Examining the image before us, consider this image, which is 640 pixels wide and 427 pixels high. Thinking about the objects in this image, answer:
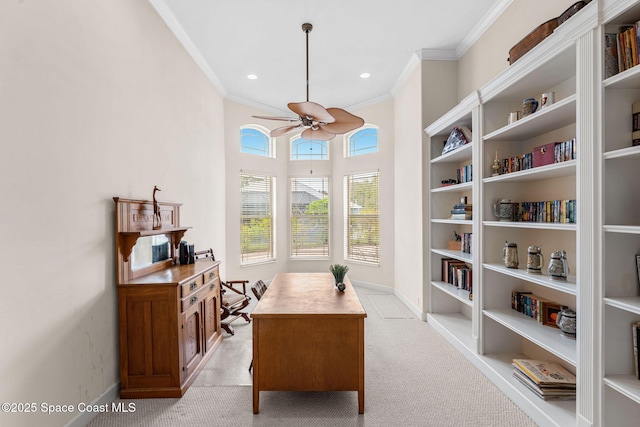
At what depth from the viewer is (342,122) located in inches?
115

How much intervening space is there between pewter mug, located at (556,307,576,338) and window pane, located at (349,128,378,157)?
4.04 meters

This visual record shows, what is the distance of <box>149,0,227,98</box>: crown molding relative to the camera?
3.02 metres

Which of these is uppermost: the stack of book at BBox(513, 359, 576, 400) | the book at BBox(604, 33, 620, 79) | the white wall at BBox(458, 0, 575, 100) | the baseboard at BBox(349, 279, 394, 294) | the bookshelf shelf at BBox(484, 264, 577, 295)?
the white wall at BBox(458, 0, 575, 100)

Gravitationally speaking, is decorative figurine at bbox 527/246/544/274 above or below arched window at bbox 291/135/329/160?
below

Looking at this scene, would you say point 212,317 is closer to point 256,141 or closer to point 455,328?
point 455,328

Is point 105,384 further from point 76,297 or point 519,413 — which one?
point 519,413

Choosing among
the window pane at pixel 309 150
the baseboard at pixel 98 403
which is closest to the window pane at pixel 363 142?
the window pane at pixel 309 150

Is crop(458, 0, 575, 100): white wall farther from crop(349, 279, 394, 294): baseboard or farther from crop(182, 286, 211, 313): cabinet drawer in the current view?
crop(182, 286, 211, 313): cabinet drawer

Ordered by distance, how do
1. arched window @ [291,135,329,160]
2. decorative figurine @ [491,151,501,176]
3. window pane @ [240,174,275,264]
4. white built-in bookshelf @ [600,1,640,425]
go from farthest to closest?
arched window @ [291,135,329,160] < window pane @ [240,174,275,264] < decorative figurine @ [491,151,501,176] < white built-in bookshelf @ [600,1,640,425]

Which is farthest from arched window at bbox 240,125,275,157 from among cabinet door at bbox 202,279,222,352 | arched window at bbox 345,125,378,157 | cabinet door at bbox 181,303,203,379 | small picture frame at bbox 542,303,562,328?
small picture frame at bbox 542,303,562,328

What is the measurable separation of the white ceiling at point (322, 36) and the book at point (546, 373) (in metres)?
3.38

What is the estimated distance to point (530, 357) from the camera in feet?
9.11

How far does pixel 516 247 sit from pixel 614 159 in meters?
1.12

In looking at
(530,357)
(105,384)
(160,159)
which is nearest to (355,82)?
(160,159)
